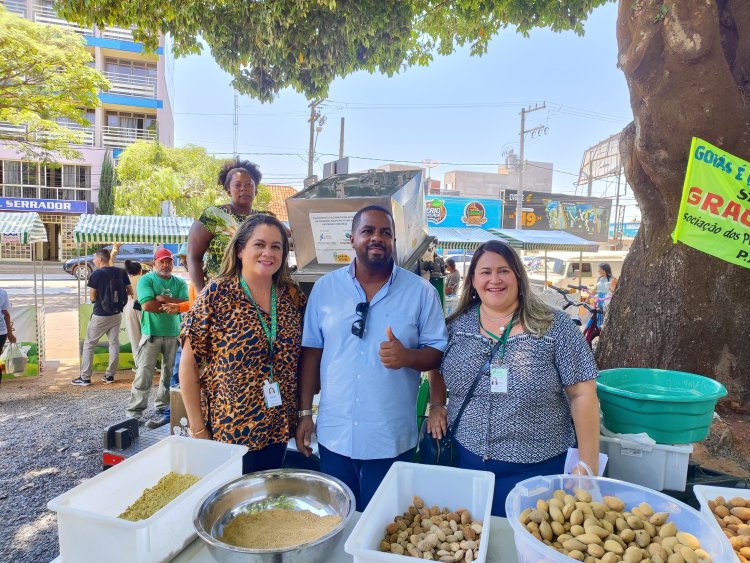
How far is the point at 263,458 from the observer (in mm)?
2152

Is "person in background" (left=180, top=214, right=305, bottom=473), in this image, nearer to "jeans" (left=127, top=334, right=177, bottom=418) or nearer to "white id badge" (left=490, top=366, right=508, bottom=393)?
"white id badge" (left=490, top=366, right=508, bottom=393)

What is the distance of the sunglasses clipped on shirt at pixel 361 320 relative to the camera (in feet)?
7.00

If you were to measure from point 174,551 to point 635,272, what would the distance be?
4.52 m

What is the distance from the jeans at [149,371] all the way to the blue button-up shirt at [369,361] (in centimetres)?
440

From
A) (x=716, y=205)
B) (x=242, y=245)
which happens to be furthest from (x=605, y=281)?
(x=242, y=245)

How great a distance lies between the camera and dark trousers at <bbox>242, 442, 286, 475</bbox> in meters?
2.13

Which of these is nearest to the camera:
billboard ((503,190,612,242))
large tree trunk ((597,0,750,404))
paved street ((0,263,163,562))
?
paved street ((0,263,163,562))

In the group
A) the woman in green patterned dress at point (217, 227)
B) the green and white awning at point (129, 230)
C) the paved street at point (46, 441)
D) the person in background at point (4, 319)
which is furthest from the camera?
the green and white awning at point (129, 230)

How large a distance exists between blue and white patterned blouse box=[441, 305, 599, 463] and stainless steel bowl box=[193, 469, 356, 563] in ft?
2.27

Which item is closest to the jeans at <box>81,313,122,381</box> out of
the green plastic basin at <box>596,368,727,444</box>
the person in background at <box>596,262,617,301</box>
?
the green plastic basin at <box>596,368,727,444</box>

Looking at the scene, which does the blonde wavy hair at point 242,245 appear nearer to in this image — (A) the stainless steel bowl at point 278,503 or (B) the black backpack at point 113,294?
(A) the stainless steel bowl at point 278,503

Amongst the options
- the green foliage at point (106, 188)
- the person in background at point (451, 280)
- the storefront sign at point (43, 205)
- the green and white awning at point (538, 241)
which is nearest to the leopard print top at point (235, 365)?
the person in background at point (451, 280)

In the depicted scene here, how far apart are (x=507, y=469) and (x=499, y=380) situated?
1.19 ft

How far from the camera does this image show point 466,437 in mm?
2061
